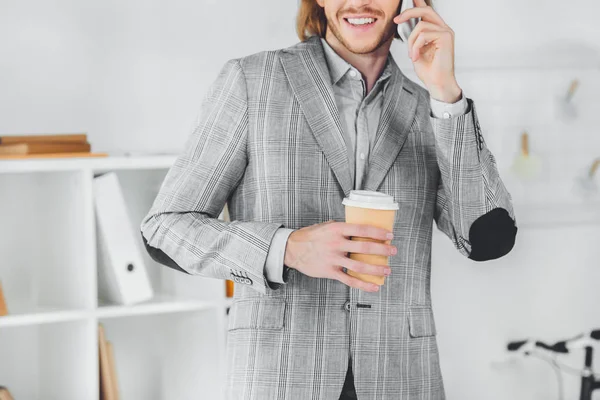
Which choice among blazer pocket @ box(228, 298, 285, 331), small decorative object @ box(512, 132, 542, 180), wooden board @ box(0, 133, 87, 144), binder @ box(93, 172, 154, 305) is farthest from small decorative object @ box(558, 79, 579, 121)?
blazer pocket @ box(228, 298, 285, 331)

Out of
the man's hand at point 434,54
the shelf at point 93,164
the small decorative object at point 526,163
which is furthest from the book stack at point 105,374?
the small decorative object at point 526,163

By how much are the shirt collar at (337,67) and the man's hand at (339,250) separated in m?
0.42

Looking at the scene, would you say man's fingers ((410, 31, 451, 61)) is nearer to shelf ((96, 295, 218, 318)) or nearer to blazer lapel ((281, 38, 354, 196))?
blazer lapel ((281, 38, 354, 196))

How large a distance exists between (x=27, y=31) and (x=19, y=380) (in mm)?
1124

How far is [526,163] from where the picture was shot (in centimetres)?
329

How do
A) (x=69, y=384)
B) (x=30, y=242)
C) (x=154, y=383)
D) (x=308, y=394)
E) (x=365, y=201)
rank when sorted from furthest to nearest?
(x=154, y=383), (x=30, y=242), (x=69, y=384), (x=308, y=394), (x=365, y=201)

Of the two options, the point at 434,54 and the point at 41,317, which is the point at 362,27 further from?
the point at 41,317

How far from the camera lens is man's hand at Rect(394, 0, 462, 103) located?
53.3 inches

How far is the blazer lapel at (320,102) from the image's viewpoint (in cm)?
145

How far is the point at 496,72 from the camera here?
3.22 meters

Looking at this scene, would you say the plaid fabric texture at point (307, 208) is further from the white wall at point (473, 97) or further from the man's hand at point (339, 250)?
the white wall at point (473, 97)

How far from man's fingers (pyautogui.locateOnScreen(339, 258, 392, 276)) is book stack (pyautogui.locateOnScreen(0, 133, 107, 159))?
1.30 m

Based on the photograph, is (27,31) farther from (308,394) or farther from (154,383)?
(308,394)

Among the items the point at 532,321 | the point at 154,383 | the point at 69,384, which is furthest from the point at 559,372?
the point at 69,384
